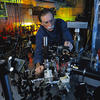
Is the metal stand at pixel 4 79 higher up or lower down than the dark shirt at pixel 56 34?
lower down

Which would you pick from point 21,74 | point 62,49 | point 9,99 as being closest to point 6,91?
point 9,99

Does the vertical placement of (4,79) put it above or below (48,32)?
below

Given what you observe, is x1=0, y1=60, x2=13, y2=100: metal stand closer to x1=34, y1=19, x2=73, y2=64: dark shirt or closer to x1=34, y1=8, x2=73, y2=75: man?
x1=34, y1=8, x2=73, y2=75: man

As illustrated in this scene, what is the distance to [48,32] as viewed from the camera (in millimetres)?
1422

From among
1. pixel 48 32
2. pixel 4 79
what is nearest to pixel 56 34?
pixel 48 32

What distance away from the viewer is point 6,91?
1.56 feet

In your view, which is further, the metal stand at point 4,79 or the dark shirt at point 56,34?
the dark shirt at point 56,34

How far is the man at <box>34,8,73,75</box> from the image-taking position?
45.8 inches

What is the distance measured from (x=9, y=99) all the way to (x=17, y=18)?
120 inches

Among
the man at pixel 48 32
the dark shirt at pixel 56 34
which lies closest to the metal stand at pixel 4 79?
the man at pixel 48 32

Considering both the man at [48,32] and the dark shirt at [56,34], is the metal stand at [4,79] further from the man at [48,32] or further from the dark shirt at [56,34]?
the dark shirt at [56,34]

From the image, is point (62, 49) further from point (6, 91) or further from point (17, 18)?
point (17, 18)

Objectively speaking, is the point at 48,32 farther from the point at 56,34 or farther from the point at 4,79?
the point at 4,79

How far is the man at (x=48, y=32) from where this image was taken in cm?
116
